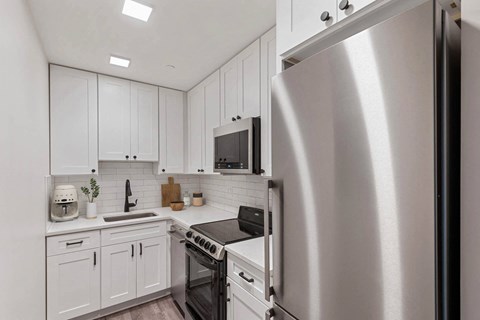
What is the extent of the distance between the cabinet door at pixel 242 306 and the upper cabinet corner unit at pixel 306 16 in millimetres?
1378

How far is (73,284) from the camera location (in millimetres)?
2160

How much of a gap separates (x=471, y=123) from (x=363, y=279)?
18.7 inches

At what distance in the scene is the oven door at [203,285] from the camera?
1611 mm

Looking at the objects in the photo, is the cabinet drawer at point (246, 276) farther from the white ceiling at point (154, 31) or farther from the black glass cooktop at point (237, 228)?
the white ceiling at point (154, 31)

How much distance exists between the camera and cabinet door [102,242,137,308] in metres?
2.31

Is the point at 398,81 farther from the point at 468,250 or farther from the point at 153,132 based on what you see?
the point at 153,132

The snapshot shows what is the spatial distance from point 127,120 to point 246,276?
89.7 inches

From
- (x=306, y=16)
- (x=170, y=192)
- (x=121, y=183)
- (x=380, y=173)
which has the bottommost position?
(x=170, y=192)

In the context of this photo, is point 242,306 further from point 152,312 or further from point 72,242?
point 72,242

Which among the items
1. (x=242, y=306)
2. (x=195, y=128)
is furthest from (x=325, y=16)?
(x=195, y=128)

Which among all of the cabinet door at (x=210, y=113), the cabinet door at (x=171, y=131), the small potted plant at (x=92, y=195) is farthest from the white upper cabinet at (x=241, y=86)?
the small potted plant at (x=92, y=195)

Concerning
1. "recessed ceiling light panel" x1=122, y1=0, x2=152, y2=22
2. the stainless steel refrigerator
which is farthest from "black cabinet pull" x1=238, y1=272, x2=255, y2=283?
"recessed ceiling light panel" x1=122, y1=0, x2=152, y2=22

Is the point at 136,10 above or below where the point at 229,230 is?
above

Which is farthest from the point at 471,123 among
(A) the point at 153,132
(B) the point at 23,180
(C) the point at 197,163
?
(A) the point at 153,132
